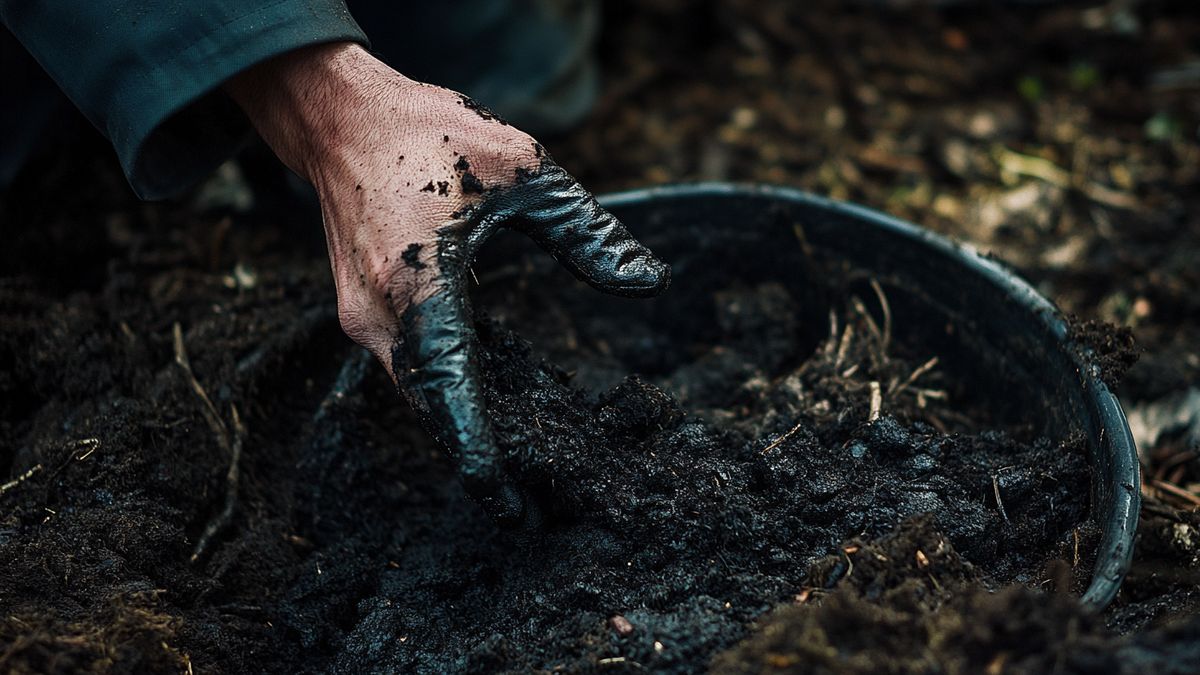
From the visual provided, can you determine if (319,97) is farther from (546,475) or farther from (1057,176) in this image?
(1057,176)

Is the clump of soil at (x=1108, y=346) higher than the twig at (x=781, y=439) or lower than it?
lower

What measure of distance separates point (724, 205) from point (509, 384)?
71 centimetres

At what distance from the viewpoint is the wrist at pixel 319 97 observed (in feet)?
4.15

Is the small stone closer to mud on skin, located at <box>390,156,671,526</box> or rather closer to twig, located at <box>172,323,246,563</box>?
mud on skin, located at <box>390,156,671,526</box>

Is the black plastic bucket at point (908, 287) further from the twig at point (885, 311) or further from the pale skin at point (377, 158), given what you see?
the pale skin at point (377, 158)

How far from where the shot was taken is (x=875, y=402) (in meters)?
1.37

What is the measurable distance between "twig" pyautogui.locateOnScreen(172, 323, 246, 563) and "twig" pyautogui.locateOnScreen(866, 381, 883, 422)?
1000 mm

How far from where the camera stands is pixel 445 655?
1.15 metres

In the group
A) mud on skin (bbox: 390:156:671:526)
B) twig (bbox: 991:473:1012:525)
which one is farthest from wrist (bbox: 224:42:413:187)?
twig (bbox: 991:473:1012:525)

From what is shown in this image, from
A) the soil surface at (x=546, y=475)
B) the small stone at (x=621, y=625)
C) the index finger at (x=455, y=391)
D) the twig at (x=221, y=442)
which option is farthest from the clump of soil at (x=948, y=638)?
the twig at (x=221, y=442)

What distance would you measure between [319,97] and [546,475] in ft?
2.13

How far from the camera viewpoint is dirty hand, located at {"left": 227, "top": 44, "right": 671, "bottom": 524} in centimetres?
108

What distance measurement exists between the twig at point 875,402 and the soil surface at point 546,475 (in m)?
0.01

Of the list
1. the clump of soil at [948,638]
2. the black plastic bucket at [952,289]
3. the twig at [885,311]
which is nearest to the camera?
the clump of soil at [948,638]
